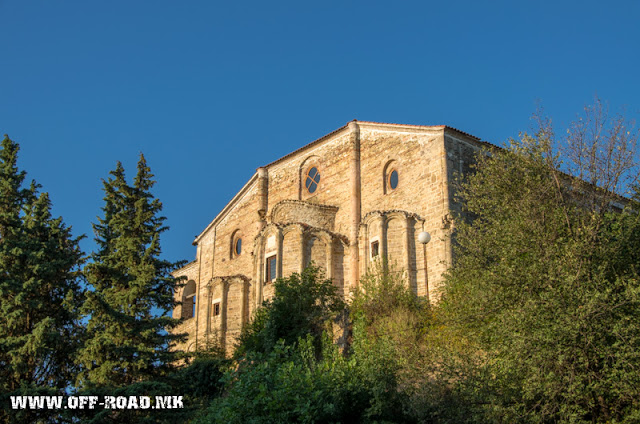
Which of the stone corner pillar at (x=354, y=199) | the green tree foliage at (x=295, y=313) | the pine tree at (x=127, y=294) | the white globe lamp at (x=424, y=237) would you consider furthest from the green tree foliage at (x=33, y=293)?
the white globe lamp at (x=424, y=237)

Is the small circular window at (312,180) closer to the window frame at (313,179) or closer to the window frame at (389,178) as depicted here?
the window frame at (313,179)

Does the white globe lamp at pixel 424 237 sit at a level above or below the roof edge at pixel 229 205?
below

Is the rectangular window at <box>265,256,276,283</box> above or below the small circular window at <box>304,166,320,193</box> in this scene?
below

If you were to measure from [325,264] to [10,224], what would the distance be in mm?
11803

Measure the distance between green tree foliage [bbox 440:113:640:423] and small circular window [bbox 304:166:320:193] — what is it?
12929mm

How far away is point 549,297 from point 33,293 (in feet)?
54.7

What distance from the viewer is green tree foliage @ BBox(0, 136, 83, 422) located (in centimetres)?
2098

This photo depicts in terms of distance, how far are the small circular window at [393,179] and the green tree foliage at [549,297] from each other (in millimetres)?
8504

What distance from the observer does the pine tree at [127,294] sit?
21.4 metres

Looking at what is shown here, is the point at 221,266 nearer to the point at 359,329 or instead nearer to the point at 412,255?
→ the point at 412,255

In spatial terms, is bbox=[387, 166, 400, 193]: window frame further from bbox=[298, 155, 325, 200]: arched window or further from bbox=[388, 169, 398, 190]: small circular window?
bbox=[298, 155, 325, 200]: arched window

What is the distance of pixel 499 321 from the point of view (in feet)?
52.1

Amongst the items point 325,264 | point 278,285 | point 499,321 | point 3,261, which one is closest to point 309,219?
point 325,264

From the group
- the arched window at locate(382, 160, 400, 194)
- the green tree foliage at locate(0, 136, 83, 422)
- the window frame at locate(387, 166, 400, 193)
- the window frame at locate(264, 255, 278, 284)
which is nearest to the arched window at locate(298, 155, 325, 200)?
the arched window at locate(382, 160, 400, 194)
